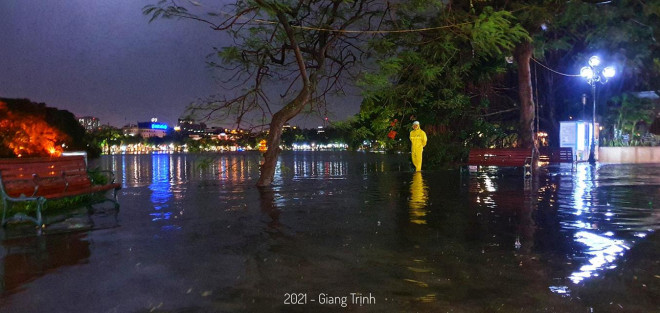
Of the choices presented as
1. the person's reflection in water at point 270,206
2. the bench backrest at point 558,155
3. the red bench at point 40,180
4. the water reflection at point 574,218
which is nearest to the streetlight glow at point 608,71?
the bench backrest at point 558,155

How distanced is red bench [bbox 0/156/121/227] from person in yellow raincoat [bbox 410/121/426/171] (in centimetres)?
1159

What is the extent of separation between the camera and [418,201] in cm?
1126

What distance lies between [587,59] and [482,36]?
694 inches

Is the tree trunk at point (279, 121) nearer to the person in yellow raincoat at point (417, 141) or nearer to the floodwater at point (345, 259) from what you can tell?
the floodwater at point (345, 259)

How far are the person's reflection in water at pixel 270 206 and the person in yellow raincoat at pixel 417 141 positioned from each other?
6.95m

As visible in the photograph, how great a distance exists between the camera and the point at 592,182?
51.9 ft

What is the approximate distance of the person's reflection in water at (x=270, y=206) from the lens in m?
8.51

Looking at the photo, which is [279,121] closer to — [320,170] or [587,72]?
[320,170]

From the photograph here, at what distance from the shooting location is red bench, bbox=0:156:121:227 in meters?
8.13

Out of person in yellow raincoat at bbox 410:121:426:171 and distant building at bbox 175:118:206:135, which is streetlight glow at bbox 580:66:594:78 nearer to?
person in yellow raincoat at bbox 410:121:426:171

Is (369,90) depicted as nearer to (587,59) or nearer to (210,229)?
(210,229)

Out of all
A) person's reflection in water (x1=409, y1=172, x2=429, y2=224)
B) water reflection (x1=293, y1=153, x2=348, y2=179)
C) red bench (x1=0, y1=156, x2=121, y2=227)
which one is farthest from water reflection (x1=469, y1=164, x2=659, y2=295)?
water reflection (x1=293, y1=153, x2=348, y2=179)

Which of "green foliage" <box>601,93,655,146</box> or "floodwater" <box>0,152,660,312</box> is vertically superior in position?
"green foliage" <box>601,93,655,146</box>

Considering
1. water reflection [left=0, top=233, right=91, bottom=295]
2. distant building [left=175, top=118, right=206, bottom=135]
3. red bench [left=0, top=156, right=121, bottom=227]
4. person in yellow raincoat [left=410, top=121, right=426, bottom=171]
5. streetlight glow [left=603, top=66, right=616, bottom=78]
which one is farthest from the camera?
streetlight glow [left=603, top=66, right=616, bottom=78]
